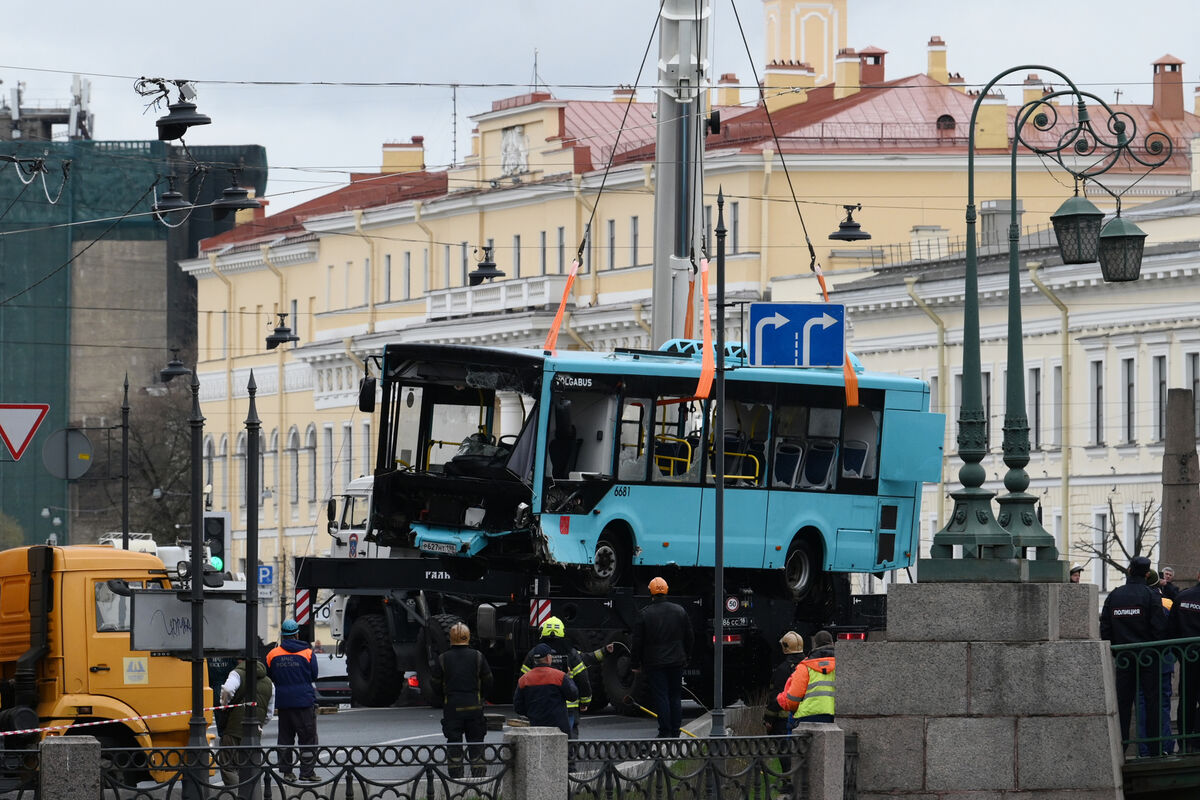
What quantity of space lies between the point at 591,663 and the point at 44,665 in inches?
260

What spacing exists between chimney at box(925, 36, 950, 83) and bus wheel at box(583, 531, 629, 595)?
54.2 metres

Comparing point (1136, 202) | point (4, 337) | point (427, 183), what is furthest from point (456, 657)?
point (4, 337)

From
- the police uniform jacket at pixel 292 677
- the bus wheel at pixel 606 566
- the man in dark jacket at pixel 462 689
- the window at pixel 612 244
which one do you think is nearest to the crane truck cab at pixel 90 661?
the police uniform jacket at pixel 292 677

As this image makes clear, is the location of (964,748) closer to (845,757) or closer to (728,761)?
(845,757)

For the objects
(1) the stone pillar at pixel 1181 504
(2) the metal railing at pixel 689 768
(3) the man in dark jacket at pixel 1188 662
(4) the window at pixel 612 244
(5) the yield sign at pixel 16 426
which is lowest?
(2) the metal railing at pixel 689 768

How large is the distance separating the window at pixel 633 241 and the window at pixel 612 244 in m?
0.70

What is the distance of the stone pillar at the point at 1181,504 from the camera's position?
2778 centimetres

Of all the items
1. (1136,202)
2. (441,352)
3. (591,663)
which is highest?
(1136,202)

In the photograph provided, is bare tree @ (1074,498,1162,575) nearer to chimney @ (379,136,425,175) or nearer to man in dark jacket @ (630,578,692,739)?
man in dark jacket @ (630,578,692,739)

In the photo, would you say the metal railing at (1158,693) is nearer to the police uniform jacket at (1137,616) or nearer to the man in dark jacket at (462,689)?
the police uniform jacket at (1137,616)

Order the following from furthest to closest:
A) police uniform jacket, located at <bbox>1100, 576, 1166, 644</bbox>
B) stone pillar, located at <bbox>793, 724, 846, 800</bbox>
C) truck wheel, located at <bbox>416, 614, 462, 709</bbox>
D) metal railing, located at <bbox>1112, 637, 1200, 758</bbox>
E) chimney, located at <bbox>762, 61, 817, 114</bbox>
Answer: chimney, located at <bbox>762, 61, 817, 114</bbox>, truck wheel, located at <bbox>416, 614, 462, 709</bbox>, police uniform jacket, located at <bbox>1100, 576, 1166, 644</bbox>, metal railing, located at <bbox>1112, 637, 1200, 758</bbox>, stone pillar, located at <bbox>793, 724, 846, 800</bbox>

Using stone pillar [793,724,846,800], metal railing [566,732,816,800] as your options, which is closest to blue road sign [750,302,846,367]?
stone pillar [793,724,846,800]

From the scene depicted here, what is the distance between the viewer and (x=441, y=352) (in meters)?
30.2

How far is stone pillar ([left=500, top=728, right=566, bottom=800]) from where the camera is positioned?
1822 cm
